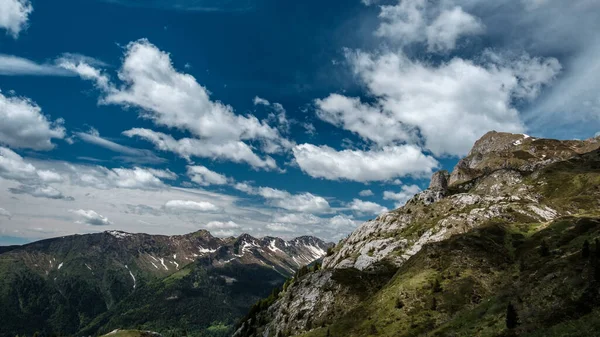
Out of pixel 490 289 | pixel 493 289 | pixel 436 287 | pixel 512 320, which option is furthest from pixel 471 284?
pixel 512 320

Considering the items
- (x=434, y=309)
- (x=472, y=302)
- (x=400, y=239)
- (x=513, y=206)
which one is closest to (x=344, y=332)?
(x=434, y=309)

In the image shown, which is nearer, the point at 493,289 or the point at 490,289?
the point at 493,289

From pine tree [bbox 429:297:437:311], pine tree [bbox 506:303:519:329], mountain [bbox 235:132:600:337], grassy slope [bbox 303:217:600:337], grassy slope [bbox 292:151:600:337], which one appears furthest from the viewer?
pine tree [bbox 429:297:437:311]

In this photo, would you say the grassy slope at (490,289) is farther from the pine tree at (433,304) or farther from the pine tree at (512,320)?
the pine tree at (512,320)

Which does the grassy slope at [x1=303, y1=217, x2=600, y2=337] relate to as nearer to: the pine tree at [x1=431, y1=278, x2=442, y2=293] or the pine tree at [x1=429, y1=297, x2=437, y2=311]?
the pine tree at [x1=429, y1=297, x2=437, y2=311]

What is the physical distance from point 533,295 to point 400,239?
135 m

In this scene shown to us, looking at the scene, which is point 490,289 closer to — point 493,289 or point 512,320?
point 493,289

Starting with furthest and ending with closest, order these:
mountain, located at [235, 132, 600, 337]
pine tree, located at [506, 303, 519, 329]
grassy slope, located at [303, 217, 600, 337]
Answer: mountain, located at [235, 132, 600, 337] < pine tree, located at [506, 303, 519, 329] < grassy slope, located at [303, 217, 600, 337]

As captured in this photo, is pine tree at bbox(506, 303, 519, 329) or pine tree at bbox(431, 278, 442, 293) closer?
pine tree at bbox(506, 303, 519, 329)

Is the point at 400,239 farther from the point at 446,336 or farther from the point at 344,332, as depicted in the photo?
the point at 446,336

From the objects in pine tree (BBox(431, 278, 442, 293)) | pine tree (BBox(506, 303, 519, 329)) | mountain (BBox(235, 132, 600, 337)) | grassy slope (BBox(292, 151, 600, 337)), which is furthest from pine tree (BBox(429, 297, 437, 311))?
pine tree (BBox(506, 303, 519, 329))

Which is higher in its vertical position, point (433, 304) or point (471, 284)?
point (471, 284)

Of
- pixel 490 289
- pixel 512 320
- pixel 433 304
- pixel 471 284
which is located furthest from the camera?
pixel 471 284

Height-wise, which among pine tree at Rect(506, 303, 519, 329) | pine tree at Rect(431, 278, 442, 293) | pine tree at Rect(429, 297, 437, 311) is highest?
pine tree at Rect(431, 278, 442, 293)
